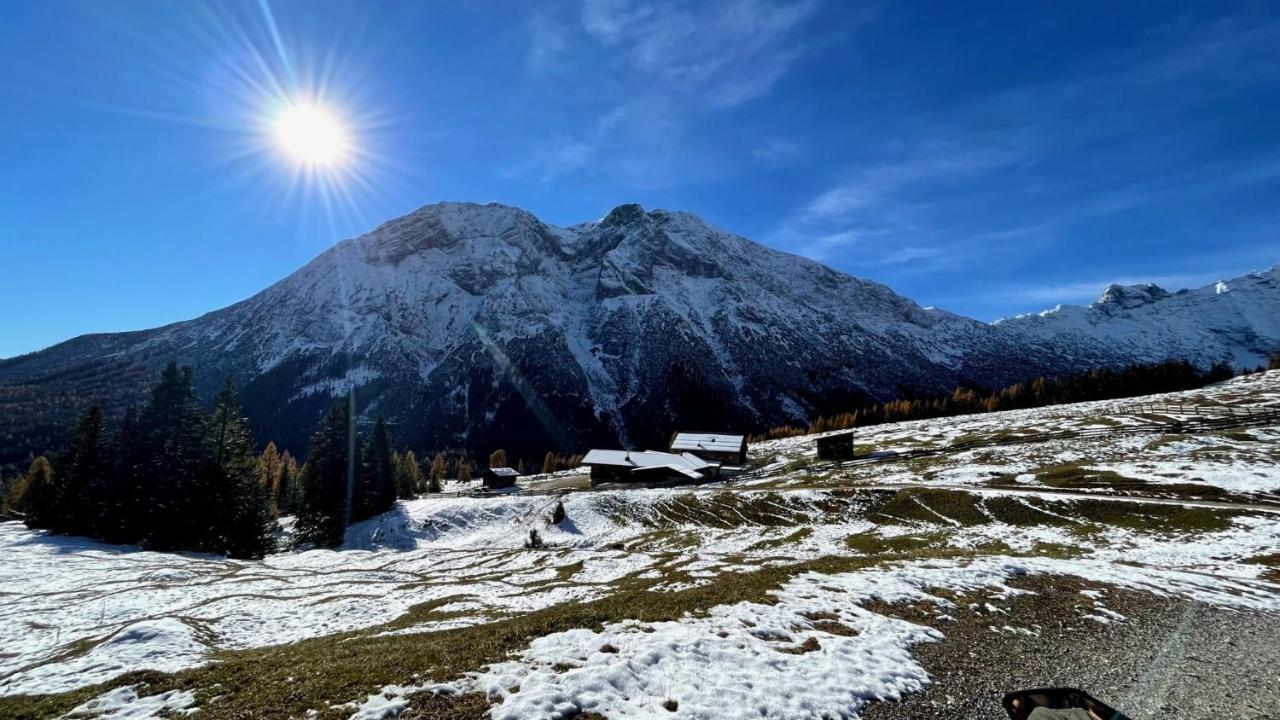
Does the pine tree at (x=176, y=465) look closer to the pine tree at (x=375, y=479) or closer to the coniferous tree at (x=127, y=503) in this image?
the coniferous tree at (x=127, y=503)

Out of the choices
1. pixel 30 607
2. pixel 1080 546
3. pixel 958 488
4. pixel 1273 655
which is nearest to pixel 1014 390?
pixel 958 488

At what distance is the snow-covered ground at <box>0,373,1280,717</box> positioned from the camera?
1296 cm

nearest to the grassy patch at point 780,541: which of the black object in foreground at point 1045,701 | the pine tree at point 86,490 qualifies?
the black object in foreground at point 1045,701

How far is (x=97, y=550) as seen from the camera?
4700cm

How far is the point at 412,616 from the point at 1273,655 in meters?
34.6

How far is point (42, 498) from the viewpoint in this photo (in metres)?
62.7

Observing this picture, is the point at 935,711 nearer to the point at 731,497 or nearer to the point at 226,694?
the point at 226,694

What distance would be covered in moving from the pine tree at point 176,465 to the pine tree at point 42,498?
11.5m

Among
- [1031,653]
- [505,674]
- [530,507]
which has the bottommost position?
[530,507]

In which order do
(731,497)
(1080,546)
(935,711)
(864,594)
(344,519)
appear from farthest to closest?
(344,519) < (731,497) < (1080,546) < (864,594) < (935,711)

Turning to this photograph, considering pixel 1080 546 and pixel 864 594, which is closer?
pixel 864 594

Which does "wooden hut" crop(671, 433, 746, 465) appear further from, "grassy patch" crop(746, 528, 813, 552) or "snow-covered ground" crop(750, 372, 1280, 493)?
"grassy patch" crop(746, 528, 813, 552)

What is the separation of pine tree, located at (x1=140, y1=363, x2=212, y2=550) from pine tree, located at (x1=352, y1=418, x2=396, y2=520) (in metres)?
23.0

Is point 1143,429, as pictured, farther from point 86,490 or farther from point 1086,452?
point 86,490
